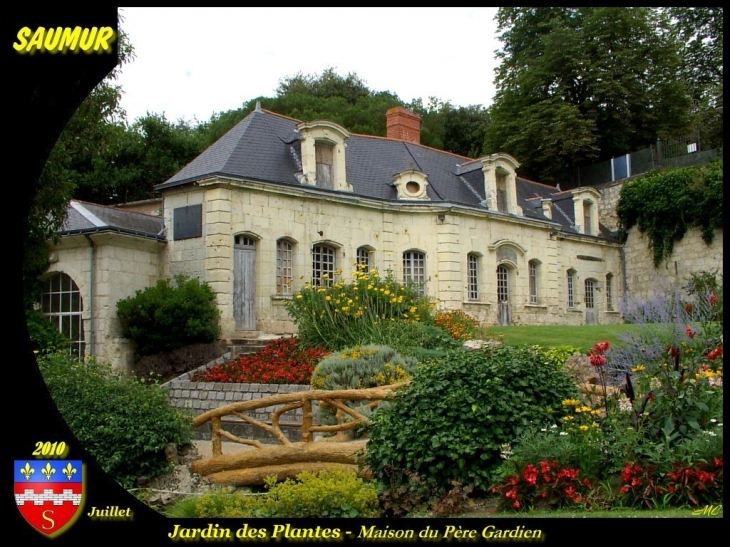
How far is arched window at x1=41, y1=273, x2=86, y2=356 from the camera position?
1559 cm

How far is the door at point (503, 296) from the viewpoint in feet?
70.1

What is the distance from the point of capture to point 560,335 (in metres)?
15.6

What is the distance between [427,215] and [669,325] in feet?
32.1

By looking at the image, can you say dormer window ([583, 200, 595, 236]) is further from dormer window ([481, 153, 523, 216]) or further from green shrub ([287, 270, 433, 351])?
green shrub ([287, 270, 433, 351])

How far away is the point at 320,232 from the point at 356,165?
314 centimetres

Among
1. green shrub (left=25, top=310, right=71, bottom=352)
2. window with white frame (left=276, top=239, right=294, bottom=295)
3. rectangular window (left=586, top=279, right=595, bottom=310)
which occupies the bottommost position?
green shrub (left=25, top=310, right=71, bottom=352)

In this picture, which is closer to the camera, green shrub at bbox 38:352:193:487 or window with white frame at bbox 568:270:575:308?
green shrub at bbox 38:352:193:487

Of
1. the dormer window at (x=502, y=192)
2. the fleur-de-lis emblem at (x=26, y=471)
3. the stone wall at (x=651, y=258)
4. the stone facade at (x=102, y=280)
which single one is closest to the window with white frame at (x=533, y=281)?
the dormer window at (x=502, y=192)

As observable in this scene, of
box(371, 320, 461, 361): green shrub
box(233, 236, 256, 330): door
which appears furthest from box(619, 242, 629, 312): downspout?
box(233, 236, 256, 330): door

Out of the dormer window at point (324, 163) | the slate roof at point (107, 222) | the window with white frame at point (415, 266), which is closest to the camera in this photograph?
the slate roof at point (107, 222)

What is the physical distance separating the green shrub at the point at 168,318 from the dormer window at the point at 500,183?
31.5 feet

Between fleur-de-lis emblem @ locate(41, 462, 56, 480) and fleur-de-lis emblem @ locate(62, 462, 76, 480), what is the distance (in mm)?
78

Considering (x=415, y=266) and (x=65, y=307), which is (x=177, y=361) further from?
(x=415, y=266)

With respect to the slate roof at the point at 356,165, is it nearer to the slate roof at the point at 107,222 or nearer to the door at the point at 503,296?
the slate roof at the point at 107,222
